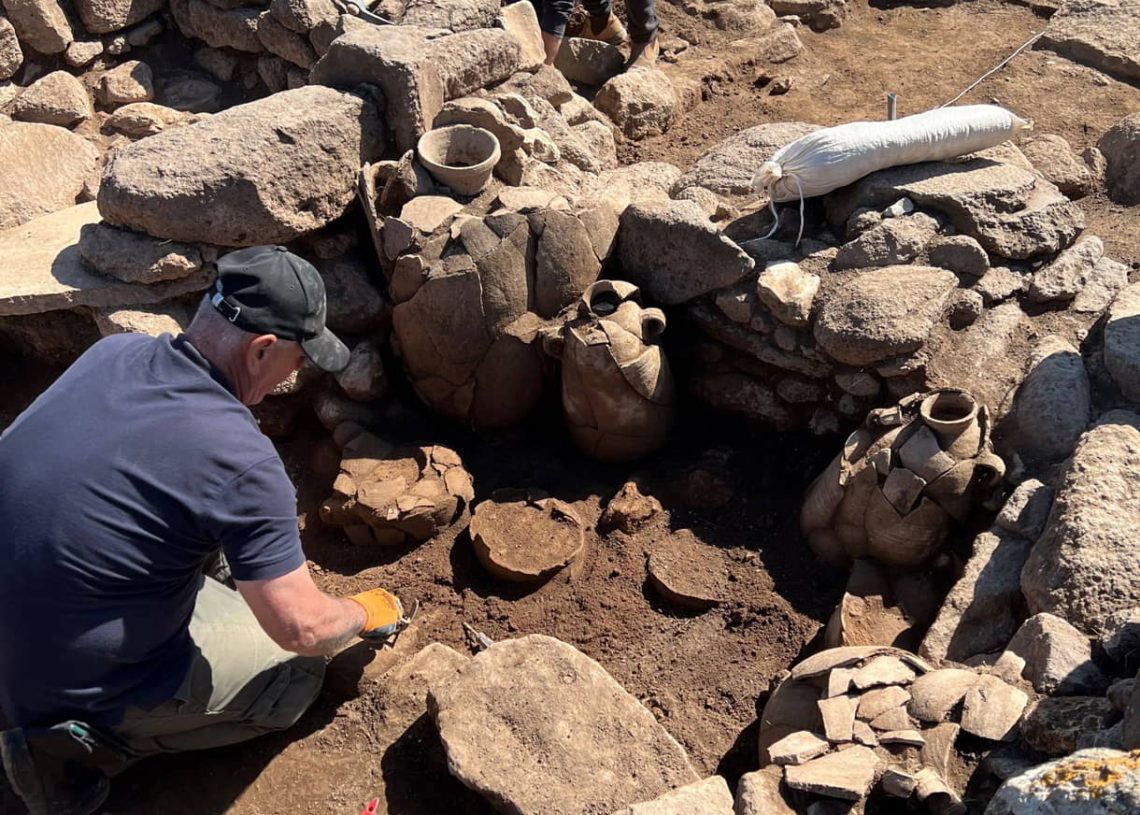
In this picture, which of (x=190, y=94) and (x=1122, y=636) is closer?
(x=1122, y=636)

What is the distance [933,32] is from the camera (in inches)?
304

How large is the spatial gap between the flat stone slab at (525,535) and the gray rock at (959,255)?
6.51ft

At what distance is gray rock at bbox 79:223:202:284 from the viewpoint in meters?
4.20

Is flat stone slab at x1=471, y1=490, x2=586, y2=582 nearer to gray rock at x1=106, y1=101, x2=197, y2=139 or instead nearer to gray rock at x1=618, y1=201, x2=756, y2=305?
gray rock at x1=618, y1=201, x2=756, y2=305

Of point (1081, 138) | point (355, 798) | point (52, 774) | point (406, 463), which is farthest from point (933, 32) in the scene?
point (52, 774)

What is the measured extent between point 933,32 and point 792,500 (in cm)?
518

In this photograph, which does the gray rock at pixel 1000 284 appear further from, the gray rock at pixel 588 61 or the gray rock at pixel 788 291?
the gray rock at pixel 588 61

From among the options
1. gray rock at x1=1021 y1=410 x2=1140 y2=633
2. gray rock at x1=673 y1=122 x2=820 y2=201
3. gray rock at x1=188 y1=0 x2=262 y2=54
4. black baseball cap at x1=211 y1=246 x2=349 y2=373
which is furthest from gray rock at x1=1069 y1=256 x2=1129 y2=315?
gray rock at x1=188 y1=0 x2=262 y2=54

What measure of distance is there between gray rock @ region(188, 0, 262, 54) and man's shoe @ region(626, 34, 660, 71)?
8.45ft

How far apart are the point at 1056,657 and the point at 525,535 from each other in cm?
A: 205

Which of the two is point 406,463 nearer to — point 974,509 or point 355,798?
Answer: point 355,798

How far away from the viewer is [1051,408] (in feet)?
12.7

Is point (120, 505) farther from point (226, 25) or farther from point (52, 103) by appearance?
point (226, 25)

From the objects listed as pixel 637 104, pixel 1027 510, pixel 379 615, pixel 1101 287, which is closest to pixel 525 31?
pixel 637 104
